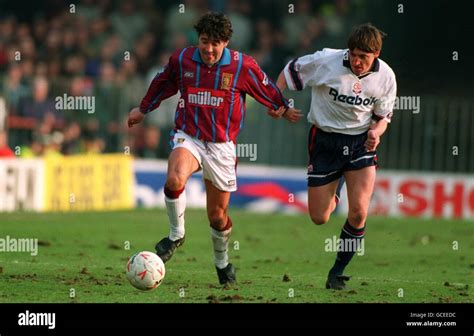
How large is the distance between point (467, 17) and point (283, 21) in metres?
4.11

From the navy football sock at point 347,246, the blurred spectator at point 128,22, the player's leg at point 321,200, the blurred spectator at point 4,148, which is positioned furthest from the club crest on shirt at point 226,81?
the blurred spectator at point 128,22

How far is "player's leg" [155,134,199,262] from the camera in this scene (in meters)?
10.6

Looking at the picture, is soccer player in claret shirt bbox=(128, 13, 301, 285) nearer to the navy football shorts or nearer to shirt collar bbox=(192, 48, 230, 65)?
shirt collar bbox=(192, 48, 230, 65)

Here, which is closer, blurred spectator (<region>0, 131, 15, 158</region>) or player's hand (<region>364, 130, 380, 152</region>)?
player's hand (<region>364, 130, 380, 152</region>)

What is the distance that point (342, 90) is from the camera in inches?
436

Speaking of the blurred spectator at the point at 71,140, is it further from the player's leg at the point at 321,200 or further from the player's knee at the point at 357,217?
the player's knee at the point at 357,217

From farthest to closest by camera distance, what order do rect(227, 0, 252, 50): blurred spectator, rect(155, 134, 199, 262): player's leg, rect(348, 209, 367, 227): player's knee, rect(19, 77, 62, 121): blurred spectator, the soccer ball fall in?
1. rect(227, 0, 252, 50): blurred spectator
2. rect(19, 77, 62, 121): blurred spectator
3. rect(348, 209, 367, 227): player's knee
4. rect(155, 134, 199, 262): player's leg
5. the soccer ball

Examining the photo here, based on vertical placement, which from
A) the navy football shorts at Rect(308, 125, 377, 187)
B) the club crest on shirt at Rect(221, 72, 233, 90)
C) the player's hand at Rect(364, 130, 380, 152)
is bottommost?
the navy football shorts at Rect(308, 125, 377, 187)

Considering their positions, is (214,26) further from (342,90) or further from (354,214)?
(354,214)

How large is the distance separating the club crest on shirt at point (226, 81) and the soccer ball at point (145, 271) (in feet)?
5.48

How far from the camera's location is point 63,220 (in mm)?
18203

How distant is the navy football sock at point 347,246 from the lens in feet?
36.8

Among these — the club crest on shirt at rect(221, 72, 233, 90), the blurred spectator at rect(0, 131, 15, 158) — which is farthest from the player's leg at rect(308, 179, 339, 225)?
Answer: the blurred spectator at rect(0, 131, 15, 158)

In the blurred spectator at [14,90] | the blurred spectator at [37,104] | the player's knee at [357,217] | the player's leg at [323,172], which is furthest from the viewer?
the blurred spectator at [37,104]
